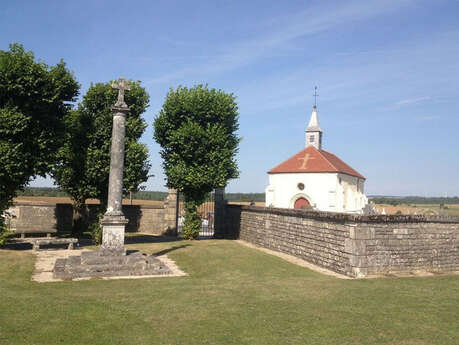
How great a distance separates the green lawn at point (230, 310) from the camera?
19.8 ft

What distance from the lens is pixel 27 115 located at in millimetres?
14570

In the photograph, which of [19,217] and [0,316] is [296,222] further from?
[19,217]

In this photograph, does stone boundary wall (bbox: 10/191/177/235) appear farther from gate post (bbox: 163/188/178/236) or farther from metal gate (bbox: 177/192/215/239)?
metal gate (bbox: 177/192/215/239)

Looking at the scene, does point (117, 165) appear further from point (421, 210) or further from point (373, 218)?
point (421, 210)

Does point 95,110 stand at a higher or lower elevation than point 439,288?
higher

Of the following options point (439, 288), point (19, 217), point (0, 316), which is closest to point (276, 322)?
point (0, 316)

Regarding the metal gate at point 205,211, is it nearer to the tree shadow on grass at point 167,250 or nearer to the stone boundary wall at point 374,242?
the tree shadow on grass at point 167,250

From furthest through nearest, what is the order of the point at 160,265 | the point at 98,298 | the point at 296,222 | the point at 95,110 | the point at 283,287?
the point at 95,110
the point at 296,222
the point at 160,265
the point at 283,287
the point at 98,298

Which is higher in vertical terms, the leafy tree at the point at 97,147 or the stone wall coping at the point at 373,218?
the leafy tree at the point at 97,147

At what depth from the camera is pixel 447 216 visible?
13.6 m

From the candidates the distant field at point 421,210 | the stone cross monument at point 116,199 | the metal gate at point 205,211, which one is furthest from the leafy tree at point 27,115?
the distant field at point 421,210

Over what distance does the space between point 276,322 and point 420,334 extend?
7.81ft

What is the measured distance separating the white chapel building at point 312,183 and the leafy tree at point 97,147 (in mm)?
27556

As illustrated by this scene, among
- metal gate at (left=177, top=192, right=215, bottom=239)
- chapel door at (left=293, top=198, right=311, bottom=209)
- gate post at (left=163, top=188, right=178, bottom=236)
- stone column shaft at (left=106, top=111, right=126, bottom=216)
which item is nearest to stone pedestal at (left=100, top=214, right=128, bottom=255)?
stone column shaft at (left=106, top=111, right=126, bottom=216)
